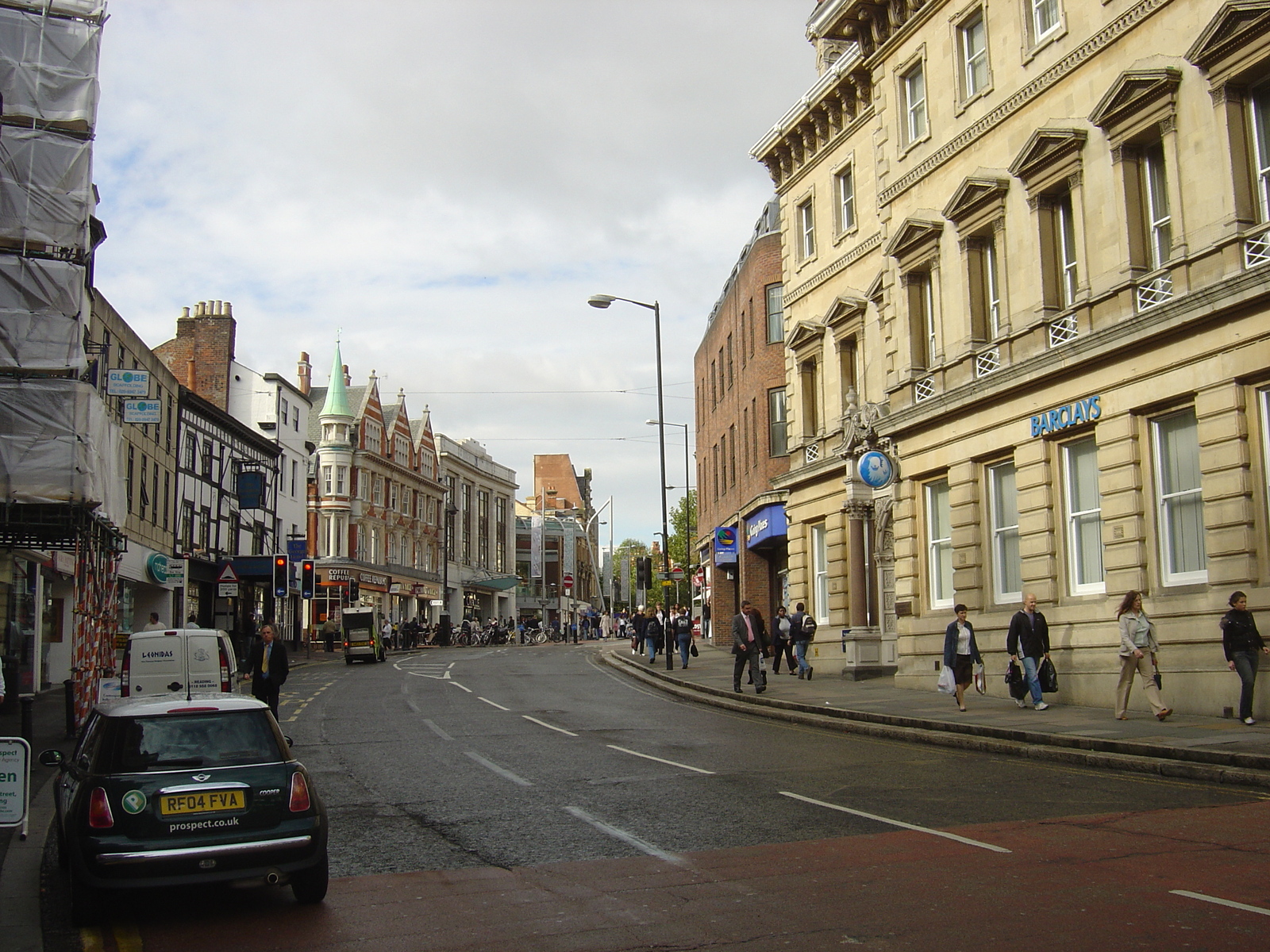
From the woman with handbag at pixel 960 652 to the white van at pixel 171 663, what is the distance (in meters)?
12.0

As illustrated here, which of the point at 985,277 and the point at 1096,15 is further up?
the point at 1096,15

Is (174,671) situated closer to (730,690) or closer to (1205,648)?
(730,690)

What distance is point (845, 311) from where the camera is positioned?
92.3ft

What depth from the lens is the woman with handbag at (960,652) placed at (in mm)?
18609

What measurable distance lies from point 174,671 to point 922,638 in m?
14.3

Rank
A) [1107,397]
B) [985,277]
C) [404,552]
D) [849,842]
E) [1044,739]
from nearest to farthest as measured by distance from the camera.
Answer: [849,842] → [1044,739] → [1107,397] → [985,277] → [404,552]

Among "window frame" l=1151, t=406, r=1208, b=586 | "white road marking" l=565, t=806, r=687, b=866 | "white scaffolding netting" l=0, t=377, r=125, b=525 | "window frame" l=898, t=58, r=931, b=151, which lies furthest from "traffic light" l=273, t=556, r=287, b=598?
"white road marking" l=565, t=806, r=687, b=866

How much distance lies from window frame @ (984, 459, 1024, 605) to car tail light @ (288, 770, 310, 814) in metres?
16.1

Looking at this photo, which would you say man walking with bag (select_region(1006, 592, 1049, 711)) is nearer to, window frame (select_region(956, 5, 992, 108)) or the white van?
window frame (select_region(956, 5, 992, 108))

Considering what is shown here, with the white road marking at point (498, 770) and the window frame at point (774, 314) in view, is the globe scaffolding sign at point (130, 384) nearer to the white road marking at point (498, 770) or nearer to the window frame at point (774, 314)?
the white road marking at point (498, 770)

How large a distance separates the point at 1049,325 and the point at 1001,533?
Result: 4077 millimetres

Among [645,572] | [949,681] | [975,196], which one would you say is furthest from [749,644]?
[645,572]

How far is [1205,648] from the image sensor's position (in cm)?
1630

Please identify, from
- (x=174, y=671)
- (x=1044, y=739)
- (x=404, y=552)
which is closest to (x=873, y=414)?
(x=1044, y=739)
